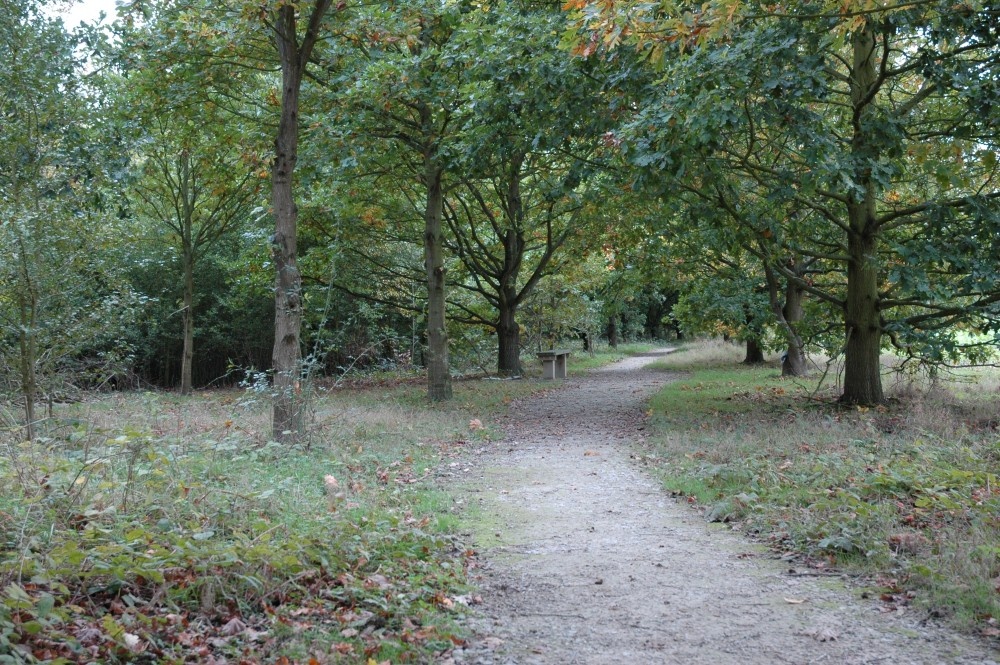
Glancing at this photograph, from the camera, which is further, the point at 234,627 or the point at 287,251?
the point at 287,251

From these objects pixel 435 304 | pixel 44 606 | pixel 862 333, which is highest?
pixel 435 304

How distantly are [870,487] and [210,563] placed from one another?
5.21 metres

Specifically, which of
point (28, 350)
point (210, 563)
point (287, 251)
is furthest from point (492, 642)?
point (28, 350)

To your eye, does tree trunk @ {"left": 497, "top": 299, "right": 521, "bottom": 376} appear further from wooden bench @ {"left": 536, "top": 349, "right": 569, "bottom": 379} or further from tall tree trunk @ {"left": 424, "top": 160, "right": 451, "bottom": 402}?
tall tree trunk @ {"left": 424, "top": 160, "right": 451, "bottom": 402}

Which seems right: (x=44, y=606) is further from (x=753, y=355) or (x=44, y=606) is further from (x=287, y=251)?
(x=753, y=355)

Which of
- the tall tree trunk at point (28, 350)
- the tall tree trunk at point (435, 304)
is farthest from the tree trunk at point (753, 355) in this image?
the tall tree trunk at point (28, 350)

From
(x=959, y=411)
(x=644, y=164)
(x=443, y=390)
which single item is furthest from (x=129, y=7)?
(x=959, y=411)

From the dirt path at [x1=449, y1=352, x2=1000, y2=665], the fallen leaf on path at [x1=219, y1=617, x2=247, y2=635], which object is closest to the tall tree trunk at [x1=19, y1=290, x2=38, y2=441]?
the dirt path at [x1=449, y1=352, x2=1000, y2=665]

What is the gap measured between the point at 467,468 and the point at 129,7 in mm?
7926

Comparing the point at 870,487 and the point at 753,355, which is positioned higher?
the point at 753,355

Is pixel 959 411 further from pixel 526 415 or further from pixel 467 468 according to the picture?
pixel 467 468

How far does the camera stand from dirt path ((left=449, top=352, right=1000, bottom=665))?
12.9ft

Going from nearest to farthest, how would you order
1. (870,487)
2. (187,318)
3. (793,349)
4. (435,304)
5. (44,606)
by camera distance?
(44,606) < (870,487) < (435,304) < (187,318) < (793,349)

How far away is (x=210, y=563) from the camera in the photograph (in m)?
4.10
